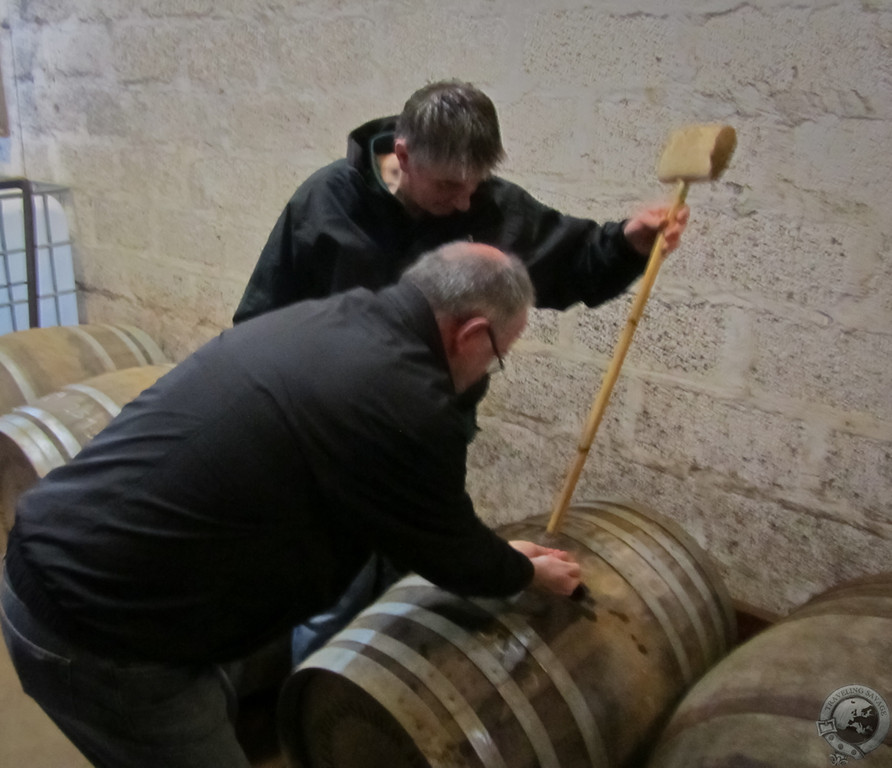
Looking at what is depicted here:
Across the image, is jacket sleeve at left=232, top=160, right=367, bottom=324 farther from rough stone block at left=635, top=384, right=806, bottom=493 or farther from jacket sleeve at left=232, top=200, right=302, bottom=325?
rough stone block at left=635, top=384, right=806, bottom=493

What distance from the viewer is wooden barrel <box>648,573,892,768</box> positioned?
3.92 ft

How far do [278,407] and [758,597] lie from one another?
1.49m

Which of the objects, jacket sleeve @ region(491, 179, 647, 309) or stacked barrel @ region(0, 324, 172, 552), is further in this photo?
stacked barrel @ region(0, 324, 172, 552)

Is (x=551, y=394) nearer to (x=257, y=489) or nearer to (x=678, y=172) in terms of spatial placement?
(x=678, y=172)

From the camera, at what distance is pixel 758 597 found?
214 centimetres

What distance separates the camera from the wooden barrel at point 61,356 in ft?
9.33

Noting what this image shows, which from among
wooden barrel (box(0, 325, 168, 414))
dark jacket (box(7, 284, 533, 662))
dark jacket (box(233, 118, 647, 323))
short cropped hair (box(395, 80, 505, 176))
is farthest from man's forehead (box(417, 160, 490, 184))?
wooden barrel (box(0, 325, 168, 414))

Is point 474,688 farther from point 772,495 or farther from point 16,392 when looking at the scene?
point 16,392

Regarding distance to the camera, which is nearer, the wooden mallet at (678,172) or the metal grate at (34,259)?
the wooden mallet at (678,172)

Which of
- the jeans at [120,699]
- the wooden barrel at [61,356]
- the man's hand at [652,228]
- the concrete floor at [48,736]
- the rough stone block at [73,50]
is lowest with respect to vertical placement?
the concrete floor at [48,736]

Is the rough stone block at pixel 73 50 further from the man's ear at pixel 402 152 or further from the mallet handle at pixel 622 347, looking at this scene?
the mallet handle at pixel 622 347

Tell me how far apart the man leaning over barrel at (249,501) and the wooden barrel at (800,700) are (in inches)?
14.9

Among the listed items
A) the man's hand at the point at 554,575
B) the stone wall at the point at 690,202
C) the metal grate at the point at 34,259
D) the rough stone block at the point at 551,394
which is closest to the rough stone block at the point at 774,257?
the stone wall at the point at 690,202

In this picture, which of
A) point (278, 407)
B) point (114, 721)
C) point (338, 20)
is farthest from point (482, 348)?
point (338, 20)
